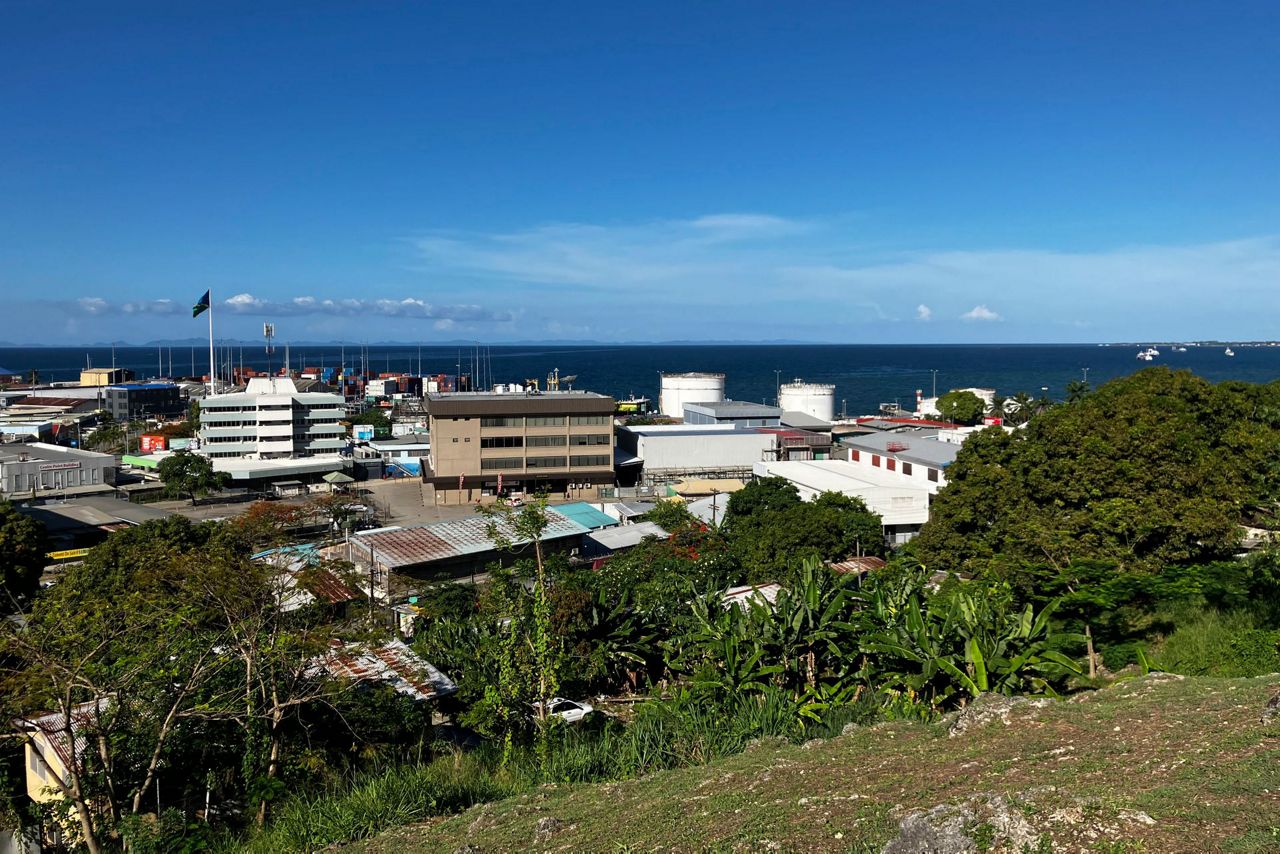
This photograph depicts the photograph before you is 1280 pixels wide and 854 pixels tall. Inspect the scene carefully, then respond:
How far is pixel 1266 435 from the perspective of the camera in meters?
25.3

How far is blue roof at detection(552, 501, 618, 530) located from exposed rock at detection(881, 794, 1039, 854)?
28.1 m

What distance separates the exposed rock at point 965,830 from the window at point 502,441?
146 feet

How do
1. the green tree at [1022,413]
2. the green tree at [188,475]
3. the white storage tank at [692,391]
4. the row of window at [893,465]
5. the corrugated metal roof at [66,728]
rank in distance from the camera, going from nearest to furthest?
the corrugated metal roof at [66,728]
the row of window at [893,465]
the green tree at [188,475]
the green tree at [1022,413]
the white storage tank at [692,391]

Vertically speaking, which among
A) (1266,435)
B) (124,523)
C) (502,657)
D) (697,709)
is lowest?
(124,523)

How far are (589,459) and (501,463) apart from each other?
17.4 ft

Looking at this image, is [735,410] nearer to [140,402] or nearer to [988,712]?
[988,712]

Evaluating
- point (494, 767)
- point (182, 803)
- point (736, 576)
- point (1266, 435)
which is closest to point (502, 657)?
point (494, 767)

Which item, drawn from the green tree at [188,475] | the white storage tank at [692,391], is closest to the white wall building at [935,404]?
the white storage tank at [692,391]

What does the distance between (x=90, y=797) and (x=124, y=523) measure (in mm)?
37326

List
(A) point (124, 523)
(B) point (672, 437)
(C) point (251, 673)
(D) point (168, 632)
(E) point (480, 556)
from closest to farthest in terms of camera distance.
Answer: (C) point (251, 673)
(D) point (168, 632)
(E) point (480, 556)
(A) point (124, 523)
(B) point (672, 437)

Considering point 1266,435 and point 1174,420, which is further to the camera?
point 1266,435

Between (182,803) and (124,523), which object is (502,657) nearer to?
(182,803)

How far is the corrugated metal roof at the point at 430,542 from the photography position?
28355mm

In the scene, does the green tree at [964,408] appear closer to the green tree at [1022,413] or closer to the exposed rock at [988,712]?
the green tree at [1022,413]
